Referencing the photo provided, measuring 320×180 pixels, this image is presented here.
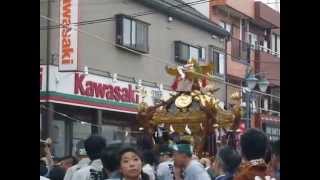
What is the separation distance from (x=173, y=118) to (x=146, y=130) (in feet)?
0.42

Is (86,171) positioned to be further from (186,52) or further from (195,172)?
(186,52)

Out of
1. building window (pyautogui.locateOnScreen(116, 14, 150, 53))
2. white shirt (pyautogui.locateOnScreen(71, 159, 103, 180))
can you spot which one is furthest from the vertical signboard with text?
white shirt (pyautogui.locateOnScreen(71, 159, 103, 180))

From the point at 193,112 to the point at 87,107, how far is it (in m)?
0.46

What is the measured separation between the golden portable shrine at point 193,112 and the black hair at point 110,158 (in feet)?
0.59

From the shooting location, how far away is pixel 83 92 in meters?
2.80

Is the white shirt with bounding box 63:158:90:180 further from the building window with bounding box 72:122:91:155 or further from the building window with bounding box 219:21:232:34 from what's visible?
the building window with bounding box 219:21:232:34

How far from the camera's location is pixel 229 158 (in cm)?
257

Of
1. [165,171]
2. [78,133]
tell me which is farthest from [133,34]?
[165,171]

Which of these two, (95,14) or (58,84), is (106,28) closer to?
(95,14)

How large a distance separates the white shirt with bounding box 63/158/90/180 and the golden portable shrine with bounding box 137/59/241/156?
0.31m

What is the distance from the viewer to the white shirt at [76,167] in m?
2.81
